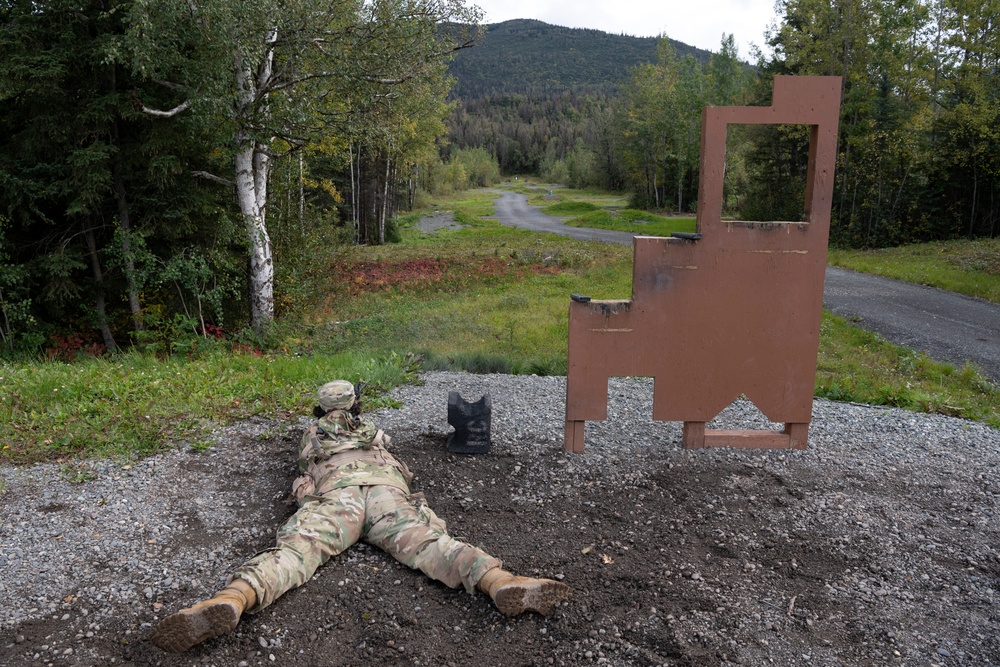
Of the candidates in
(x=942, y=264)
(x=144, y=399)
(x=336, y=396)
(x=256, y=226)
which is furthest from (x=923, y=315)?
(x=144, y=399)

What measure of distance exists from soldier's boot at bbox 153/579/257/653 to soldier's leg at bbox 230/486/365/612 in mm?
252

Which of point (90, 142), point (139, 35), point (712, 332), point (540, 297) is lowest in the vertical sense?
point (540, 297)

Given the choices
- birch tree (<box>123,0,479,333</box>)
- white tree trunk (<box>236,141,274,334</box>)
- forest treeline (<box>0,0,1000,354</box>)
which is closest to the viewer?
birch tree (<box>123,0,479,333</box>)

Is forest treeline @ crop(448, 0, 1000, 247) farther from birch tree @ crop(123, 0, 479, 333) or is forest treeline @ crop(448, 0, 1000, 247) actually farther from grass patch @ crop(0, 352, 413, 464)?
grass patch @ crop(0, 352, 413, 464)

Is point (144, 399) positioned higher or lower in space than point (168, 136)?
lower

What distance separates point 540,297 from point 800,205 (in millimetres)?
17007

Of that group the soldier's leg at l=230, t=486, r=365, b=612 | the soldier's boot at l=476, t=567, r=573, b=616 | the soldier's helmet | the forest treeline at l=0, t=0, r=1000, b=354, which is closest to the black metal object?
the soldier's helmet

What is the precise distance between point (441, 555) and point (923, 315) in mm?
14470

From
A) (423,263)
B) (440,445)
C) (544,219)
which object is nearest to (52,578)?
(440,445)

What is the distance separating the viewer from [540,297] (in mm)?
17031

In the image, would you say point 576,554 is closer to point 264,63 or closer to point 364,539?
point 364,539

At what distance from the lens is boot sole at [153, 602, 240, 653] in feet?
11.3

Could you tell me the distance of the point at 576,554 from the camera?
459cm

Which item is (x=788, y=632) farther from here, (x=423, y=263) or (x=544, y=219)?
(x=544, y=219)
